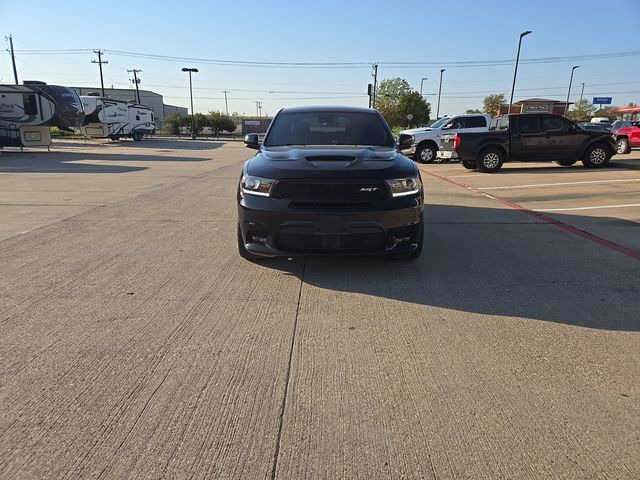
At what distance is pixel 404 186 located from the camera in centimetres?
429

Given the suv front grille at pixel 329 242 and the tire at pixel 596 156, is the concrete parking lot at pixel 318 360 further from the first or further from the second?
the tire at pixel 596 156

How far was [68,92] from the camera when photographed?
2412 cm

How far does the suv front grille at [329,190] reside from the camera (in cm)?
405

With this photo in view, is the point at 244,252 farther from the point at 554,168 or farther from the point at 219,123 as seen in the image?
the point at 219,123

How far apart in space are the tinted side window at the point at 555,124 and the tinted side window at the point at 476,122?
13.6ft

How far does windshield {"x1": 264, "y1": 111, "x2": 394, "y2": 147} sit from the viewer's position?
5.44 m

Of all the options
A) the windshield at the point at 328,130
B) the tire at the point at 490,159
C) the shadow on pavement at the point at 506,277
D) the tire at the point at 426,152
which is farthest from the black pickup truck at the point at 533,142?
the windshield at the point at 328,130

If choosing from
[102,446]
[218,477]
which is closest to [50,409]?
[102,446]

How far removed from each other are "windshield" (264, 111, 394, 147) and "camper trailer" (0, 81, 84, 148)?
22.4 meters

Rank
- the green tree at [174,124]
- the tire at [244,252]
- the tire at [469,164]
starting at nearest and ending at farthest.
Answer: the tire at [244,252] → the tire at [469,164] → the green tree at [174,124]

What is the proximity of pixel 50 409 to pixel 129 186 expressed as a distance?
9.79 metres

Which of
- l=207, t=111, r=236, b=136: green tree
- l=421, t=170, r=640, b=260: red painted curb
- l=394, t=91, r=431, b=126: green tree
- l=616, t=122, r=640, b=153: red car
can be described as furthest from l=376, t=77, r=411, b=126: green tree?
l=421, t=170, r=640, b=260: red painted curb

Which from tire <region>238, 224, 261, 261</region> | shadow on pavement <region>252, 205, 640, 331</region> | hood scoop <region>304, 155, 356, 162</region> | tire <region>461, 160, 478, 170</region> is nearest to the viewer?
shadow on pavement <region>252, 205, 640, 331</region>

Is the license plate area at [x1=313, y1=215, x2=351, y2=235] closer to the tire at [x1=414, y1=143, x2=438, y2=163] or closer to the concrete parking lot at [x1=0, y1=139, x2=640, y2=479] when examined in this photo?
the concrete parking lot at [x1=0, y1=139, x2=640, y2=479]
